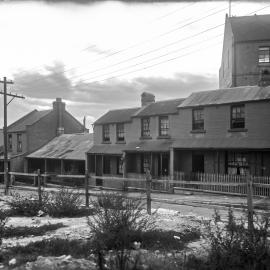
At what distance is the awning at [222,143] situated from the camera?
23.4 m

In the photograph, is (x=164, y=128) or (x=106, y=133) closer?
(x=164, y=128)

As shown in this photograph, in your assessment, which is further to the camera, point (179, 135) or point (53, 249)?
point (179, 135)

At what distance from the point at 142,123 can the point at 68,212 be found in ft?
61.7

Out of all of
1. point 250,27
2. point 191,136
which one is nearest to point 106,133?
point 191,136

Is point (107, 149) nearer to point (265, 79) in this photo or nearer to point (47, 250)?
point (265, 79)

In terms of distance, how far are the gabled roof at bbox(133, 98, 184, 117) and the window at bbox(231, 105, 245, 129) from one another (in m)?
4.78

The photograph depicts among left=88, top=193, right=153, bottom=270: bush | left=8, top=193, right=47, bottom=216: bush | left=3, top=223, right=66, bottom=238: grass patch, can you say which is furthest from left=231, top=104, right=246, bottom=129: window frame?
left=88, top=193, right=153, bottom=270: bush

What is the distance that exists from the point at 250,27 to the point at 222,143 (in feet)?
51.2

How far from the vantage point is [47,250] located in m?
8.05

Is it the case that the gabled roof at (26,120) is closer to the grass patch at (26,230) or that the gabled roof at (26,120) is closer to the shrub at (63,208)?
the shrub at (63,208)

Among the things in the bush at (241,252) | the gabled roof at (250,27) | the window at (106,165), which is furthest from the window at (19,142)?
the bush at (241,252)

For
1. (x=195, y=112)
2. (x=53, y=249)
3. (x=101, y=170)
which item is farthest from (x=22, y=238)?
(x=101, y=170)

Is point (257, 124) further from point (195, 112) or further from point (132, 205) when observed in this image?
point (132, 205)

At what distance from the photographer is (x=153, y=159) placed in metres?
30.4
